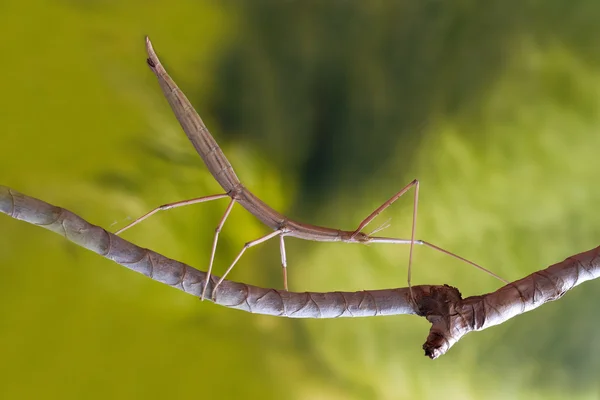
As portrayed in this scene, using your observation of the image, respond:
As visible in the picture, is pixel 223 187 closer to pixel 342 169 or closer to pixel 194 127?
pixel 194 127

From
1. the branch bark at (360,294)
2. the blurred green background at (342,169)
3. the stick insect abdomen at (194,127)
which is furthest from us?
the blurred green background at (342,169)

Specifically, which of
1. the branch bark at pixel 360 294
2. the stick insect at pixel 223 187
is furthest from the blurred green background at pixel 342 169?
the branch bark at pixel 360 294

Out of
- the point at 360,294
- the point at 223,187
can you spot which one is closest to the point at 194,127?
the point at 223,187

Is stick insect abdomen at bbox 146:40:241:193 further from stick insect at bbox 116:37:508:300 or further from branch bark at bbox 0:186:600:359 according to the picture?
branch bark at bbox 0:186:600:359

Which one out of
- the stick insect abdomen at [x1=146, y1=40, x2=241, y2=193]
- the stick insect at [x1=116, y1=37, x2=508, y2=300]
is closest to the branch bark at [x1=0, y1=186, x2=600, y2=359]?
the stick insect at [x1=116, y1=37, x2=508, y2=300]

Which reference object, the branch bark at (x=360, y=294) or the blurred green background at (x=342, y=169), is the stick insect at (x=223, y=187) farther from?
the blurred green background at (x=342, y=169)

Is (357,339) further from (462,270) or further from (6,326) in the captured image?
(6,326)

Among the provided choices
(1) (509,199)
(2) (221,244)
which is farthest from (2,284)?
(1) (509,199)

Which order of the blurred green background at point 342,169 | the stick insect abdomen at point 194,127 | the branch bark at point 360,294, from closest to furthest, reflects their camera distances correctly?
the branch bark at point 360,294 < the stick insect abdomen at point 194,127 < the blurred green background at point 342,169
